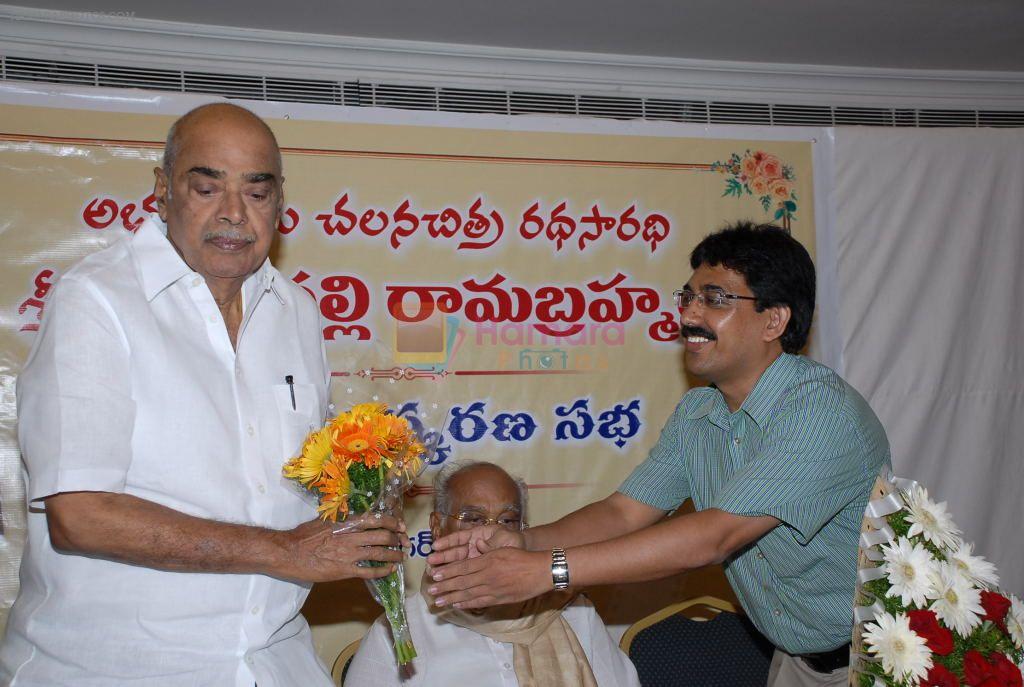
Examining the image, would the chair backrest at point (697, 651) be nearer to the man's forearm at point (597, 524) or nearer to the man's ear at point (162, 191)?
the man's forearm at point (597, 524)

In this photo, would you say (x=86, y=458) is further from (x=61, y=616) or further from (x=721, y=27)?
(x=721, y=27)

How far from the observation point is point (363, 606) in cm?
351

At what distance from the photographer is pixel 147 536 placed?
65.5 inches

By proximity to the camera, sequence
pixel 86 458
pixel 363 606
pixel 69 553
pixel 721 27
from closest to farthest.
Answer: pixel 86 458
pixel 69 553
pixel 363 606
pixel 721 27

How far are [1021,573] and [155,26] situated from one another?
4.50m

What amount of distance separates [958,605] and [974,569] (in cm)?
13

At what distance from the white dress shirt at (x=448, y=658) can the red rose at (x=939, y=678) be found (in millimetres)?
1286

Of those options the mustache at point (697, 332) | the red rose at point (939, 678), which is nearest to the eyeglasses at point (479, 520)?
the mustache at point (697, 332)

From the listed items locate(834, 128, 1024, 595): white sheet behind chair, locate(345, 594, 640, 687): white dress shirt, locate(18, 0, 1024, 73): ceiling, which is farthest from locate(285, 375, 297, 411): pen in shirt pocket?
locate(834, 128, 1024, 595): white sheet behind chair

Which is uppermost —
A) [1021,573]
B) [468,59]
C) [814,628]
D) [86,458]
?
[468,59]

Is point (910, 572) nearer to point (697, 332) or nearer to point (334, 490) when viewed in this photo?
point (697, 332)

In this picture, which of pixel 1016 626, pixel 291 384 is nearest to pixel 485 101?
pixel 291 384

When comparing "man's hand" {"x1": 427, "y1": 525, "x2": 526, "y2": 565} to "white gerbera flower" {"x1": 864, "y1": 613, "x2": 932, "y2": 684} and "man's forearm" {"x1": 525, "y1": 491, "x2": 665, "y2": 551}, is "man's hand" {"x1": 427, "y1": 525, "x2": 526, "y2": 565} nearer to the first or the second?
"man's forearm" {"x1": 525, "y1": 491, "x2": 665, "y2": 551}

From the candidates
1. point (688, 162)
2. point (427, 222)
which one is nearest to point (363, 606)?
point (427, 222)
